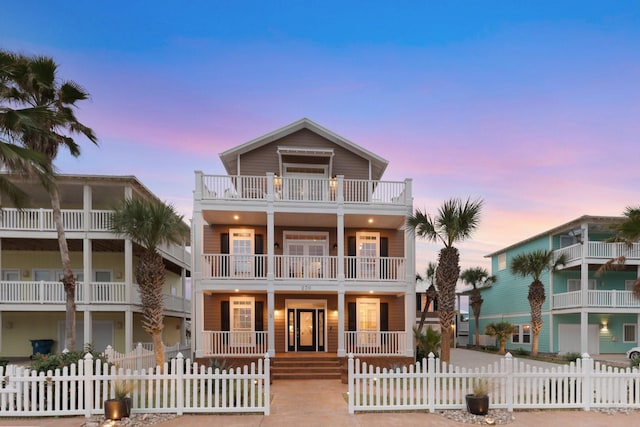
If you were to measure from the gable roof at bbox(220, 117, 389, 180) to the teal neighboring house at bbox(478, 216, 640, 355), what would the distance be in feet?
45.2

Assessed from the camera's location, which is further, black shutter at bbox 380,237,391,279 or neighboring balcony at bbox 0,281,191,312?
neighboring balcony at bbox 0,281,191,312

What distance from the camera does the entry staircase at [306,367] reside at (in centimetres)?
1550

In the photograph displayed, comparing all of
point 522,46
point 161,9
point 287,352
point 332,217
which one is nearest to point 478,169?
point 522,46

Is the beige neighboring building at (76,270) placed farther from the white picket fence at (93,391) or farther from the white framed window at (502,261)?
the white framed window at (502,261)

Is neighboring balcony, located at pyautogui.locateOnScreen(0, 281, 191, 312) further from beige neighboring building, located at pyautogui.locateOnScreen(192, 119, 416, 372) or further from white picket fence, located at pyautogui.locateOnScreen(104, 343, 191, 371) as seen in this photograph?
white picket fence, located at pyautogui.locateOnScreen(104, 343, 191, 371)

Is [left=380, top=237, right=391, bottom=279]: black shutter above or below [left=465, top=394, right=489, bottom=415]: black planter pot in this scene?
above

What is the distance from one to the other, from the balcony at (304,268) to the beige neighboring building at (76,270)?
4542 millimetres

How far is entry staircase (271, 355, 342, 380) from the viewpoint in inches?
610

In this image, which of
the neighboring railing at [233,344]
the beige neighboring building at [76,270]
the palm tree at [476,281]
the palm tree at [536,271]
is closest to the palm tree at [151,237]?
the neighboring railing at [233,344]

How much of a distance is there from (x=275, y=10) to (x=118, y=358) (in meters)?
11.9

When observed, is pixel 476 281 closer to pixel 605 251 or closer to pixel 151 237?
pixel 605 251

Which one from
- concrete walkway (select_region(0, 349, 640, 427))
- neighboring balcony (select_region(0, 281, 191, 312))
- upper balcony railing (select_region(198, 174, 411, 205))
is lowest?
concrete walkway (select_region(0, 349, 640, 427))

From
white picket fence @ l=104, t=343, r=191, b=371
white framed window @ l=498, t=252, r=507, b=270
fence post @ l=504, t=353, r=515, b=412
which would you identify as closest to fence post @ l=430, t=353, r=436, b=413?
fence post @ l=504, t=353, r=515, b=412

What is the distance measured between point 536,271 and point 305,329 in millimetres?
14896
